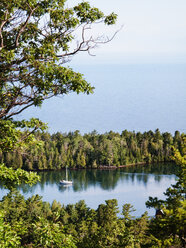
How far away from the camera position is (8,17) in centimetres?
792

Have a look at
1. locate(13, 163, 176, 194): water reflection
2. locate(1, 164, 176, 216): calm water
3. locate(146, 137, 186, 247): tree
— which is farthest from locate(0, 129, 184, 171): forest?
locate(146, 137, 186, 247): tree

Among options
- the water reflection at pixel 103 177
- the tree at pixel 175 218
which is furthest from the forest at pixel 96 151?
the tree at pixel 175 218

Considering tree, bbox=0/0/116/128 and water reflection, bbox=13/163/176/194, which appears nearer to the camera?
tree, bbox=0/0/116/128

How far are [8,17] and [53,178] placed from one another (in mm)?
68720

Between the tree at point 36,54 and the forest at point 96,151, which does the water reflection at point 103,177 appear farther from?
the tree at point 36,54

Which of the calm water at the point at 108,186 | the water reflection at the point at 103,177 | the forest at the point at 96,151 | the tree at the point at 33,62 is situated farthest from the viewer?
the forest at the point at 96,151

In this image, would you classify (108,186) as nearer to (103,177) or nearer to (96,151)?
(103,177)

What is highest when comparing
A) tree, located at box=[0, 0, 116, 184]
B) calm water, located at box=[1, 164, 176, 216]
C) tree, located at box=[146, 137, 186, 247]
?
tree, located at box=[0, 0, 116, 184]

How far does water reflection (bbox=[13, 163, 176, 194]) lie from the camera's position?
64.2 m

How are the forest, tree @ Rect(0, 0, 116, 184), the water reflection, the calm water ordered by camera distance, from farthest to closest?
the forest → the water reflection → the calm water → tree @ Rect(0, 0, 116, 184)

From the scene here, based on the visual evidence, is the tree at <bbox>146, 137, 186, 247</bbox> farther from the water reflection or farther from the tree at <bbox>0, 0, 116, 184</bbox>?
A: the water reflection

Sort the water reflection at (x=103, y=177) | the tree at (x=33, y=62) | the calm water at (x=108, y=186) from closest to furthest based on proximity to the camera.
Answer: the tree at (x=33, y=62) → the calm water at (x=108, y=186) → the water reflection at (x=103, y=177)

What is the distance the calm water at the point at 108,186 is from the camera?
176 ft

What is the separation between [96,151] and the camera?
9050 cm
